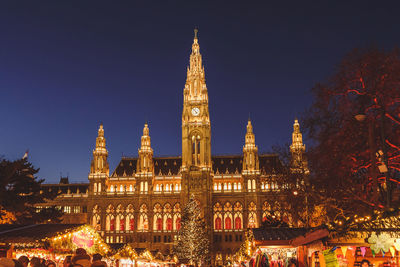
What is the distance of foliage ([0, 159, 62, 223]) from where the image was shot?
31.9 m

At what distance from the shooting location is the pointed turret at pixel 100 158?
88.9 metres

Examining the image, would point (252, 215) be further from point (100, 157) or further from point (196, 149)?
point (100, 157)

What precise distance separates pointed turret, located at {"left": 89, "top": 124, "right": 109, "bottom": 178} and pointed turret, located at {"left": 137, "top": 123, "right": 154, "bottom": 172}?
7095 mm

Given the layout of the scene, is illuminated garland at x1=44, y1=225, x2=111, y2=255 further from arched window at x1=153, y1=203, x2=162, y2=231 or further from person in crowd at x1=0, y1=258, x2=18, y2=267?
arched window at x1=153, y1=203, x2=162, y2=231

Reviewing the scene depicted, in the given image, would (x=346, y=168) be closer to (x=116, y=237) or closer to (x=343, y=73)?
(x=343, y=73)

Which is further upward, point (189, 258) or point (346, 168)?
point (346, 168)

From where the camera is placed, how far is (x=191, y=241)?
68125mm

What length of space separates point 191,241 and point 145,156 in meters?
25.2

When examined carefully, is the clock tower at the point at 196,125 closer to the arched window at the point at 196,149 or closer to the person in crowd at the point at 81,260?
the arched window at the point at 196,149

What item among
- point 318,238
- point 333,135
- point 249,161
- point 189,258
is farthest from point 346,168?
Answer: point 249,161

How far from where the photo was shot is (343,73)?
24203 mm

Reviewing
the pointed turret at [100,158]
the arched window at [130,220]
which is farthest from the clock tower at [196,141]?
the pointed turret at [100,158]

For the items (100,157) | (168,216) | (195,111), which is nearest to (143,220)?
(168,216)

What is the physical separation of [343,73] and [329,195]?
24.4 ft
